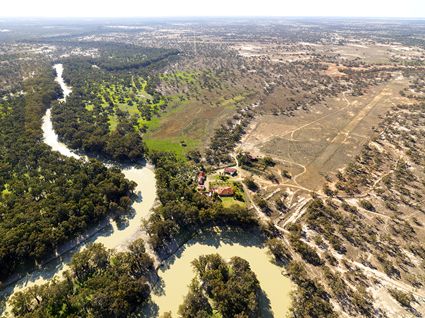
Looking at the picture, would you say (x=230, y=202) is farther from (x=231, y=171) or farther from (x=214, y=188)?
(x=231, y=171)

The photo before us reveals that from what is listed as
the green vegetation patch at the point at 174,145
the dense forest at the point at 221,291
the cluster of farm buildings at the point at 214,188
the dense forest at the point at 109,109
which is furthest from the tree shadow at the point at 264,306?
the dense forest at the point at 109,109

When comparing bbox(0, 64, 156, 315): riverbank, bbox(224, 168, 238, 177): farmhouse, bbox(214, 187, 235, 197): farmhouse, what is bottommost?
bbox(0, 64, 156, 315): riverbank

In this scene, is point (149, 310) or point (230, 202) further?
point (230, 202)

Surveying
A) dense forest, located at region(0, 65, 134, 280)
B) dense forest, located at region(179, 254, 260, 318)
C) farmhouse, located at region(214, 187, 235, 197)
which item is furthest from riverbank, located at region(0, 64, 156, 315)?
dense forest, located at region(179, 254, 260, 318)

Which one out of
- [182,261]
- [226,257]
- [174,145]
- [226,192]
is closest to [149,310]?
[182,261]

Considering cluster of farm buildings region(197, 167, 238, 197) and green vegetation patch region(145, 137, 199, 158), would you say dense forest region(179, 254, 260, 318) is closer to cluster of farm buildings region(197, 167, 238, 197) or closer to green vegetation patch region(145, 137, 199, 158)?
cluster of farm buildings region(197, 167, 238, 197)
